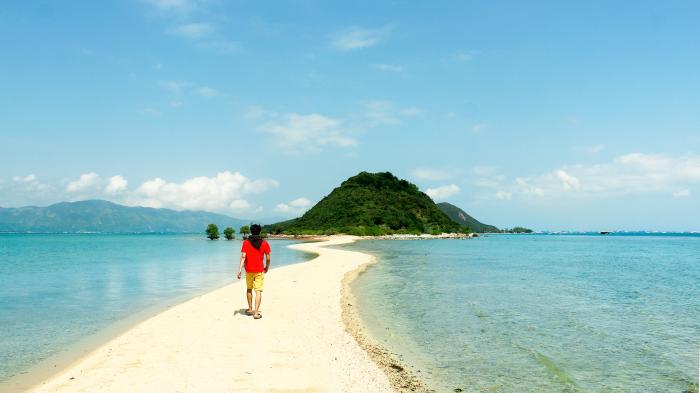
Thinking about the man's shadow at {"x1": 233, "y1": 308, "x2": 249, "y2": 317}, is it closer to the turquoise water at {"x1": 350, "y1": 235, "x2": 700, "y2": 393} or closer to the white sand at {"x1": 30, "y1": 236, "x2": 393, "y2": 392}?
the white sand at {"x1": 30, "y1": 236, "x2": 393, "y2": 392}

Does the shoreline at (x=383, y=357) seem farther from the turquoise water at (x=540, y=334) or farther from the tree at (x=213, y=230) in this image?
the tree at (x=213, y=230)

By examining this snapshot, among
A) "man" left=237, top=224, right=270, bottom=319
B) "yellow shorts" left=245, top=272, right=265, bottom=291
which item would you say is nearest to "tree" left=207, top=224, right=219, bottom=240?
"yellow shorts" left=245, top=272, right=265, bottom=291

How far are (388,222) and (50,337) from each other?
176955mm

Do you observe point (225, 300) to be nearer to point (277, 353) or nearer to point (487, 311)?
point (277, 353)

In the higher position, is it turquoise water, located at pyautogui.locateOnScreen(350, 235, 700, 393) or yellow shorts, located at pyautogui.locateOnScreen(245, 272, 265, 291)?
yellow shorts, located at pyautogui.locateOnScreen(245, 272, 265, 291)

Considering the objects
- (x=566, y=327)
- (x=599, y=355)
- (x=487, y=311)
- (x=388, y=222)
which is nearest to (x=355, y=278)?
(x=487, y=311)

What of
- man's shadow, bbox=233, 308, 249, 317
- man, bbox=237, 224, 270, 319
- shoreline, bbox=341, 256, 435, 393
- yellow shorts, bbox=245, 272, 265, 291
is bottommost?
shoreline, bbox=341, 256, 435, 393

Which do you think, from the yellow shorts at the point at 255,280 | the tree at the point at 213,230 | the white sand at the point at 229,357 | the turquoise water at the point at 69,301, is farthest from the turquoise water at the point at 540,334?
the tree at the point at 213,230

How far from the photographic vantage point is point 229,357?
34.7 ft

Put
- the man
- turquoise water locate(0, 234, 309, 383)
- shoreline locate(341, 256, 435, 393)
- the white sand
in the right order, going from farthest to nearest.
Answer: the man < turquoise water locate(0, 234, 309, 383) < shoreline locate(341, 256, 435, 393) < the white sand

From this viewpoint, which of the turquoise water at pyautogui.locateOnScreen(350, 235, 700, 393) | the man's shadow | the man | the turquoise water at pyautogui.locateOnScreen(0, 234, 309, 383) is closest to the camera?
the turquoise water at pyautogui.locateOnScreen(350, 235, 700, 393)

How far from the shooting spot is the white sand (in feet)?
29.0

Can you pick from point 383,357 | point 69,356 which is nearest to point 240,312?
point 69,356

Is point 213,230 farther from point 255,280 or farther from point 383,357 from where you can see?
point 383,357
